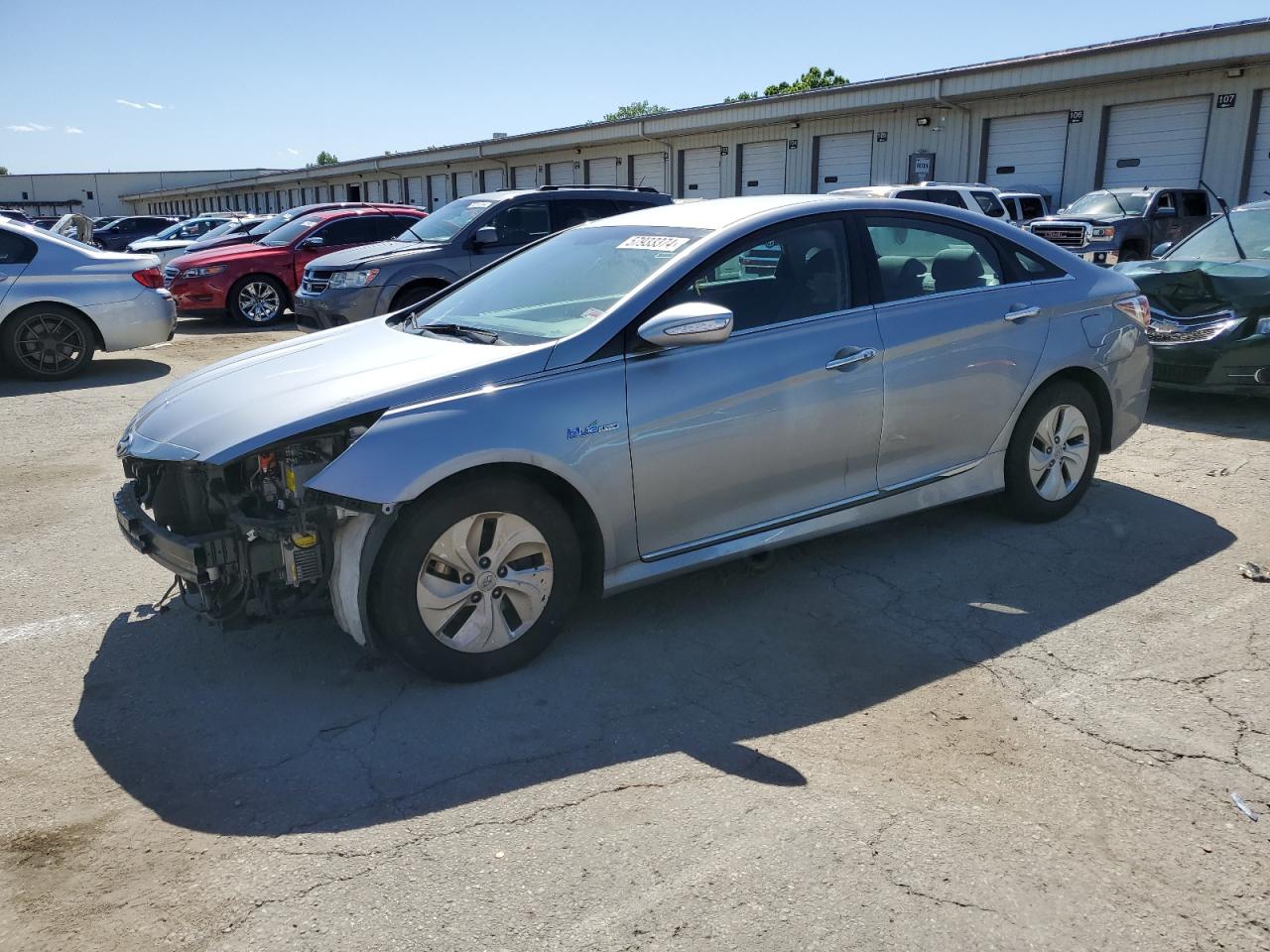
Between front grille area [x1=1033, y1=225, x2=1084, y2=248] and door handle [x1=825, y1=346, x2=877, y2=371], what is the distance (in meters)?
12.0

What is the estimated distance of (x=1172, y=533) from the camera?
5.30 meters

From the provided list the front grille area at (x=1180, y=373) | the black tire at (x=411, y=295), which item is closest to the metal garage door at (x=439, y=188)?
the black tire at (x=411, y=295)

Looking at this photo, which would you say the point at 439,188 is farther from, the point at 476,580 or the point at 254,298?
the point at 476,580

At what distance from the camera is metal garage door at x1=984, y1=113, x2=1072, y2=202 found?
Result: 2105 centimetres

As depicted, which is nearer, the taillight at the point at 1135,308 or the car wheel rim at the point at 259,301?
the taillight at the point at 1135,308

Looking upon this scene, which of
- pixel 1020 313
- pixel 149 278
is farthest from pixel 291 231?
pixel 1020 313

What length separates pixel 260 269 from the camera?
1481 centimetres

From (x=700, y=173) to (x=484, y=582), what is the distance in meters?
27.3

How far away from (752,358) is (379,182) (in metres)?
48.0

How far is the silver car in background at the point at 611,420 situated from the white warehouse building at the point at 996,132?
1579cm

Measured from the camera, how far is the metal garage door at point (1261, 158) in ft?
58.1

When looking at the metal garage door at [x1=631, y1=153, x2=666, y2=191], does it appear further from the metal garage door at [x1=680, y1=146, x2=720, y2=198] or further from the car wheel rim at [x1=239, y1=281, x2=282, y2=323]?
the car wheel rim at [x1=239, y1=281, x2=282, y2=323]

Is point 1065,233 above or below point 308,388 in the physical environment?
above

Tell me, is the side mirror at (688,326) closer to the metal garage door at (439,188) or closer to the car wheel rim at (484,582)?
Answer: the car wheel rim at (484,582)
